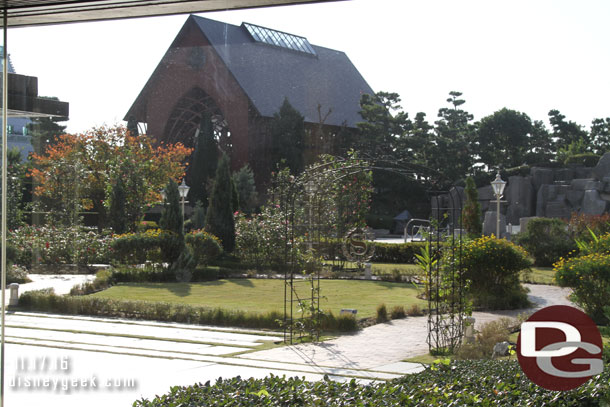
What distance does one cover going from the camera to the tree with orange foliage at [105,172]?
9516mm

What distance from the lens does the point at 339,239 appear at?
50.4ft

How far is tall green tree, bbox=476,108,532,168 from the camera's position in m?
16.7

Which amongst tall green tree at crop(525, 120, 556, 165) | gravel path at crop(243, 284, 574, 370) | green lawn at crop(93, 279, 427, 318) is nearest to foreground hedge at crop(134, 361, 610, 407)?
gravel path at crop(243, 284, 574, 370)

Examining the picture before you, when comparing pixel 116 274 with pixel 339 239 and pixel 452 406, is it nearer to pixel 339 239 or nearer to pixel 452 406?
pixel 339 239

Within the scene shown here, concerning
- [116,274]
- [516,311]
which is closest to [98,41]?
[116,274]

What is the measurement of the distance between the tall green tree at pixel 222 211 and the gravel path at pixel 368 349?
7226 millimetres

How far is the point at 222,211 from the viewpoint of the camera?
14969 mm

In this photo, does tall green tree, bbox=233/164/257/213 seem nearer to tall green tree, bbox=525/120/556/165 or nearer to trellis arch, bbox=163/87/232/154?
trellis arch, bbox=163/87/232/154

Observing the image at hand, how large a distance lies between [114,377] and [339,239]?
10748mm

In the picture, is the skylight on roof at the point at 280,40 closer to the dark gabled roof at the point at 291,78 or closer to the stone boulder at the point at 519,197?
the dark gabled roof at the point at 291,78

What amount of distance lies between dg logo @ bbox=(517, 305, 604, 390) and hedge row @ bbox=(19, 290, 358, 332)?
4.93m

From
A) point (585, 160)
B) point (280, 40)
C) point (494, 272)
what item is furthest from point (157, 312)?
point (585, 160)

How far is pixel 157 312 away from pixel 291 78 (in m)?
11.3

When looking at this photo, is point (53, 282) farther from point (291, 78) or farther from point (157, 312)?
point (291, 78)
